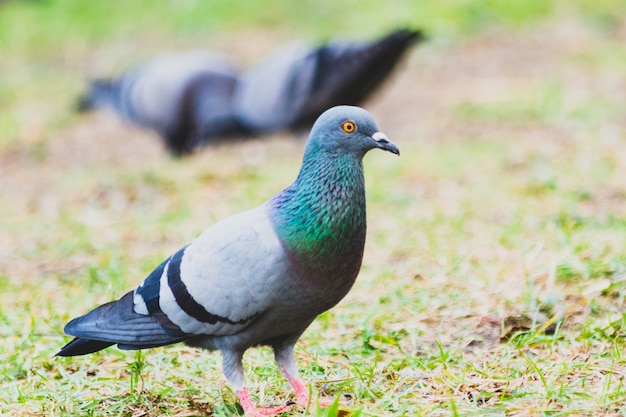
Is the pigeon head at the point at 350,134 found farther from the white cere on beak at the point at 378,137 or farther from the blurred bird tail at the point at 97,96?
the blurred bird tail at the point at 97,96

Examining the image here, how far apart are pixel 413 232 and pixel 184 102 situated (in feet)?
12.3

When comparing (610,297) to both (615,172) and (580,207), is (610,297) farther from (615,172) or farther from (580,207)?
(615,172)

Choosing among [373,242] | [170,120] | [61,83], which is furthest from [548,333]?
[61,83]

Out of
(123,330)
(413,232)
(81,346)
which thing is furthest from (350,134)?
(413,232)

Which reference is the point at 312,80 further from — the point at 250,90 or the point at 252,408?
the point at 252,408

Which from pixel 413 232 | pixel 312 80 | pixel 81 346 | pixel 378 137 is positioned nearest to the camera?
pixel 378 137

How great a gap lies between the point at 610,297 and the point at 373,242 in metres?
1.57

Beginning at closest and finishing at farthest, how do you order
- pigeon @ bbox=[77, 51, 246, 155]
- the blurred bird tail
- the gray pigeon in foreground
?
the gray pigeon in foreground → pigeon @ bbox=[77, 51, 246, 155] → the blurred bird tail

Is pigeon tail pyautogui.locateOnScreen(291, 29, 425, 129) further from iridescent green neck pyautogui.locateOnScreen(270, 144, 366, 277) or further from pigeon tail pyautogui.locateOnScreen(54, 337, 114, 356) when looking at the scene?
pigeon tail pyautogui.locateOnScreen(54, 337, 114, 356)

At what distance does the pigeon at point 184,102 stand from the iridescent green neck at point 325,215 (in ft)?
17.2

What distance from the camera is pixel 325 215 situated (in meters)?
2.51

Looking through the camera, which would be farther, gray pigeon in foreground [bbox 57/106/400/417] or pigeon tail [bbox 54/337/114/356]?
pigeon tail [bbox 54/337/114/356]

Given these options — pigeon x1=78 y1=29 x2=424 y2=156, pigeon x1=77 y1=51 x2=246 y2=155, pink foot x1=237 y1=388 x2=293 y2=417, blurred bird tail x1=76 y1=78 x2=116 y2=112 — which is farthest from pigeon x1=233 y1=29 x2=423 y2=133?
pink foot x1=237 y1=388 x2=293 y2=417

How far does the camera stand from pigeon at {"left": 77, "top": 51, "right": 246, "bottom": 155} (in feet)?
25.5
